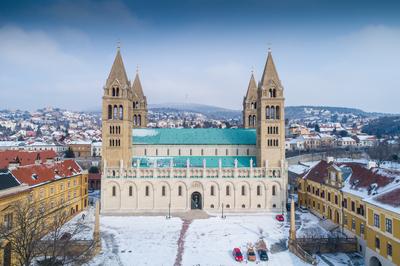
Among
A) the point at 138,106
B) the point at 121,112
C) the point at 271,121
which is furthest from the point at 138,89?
the point at 271,121

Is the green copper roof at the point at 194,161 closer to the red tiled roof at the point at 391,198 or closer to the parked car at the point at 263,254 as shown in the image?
the parked car at the point at 263,254

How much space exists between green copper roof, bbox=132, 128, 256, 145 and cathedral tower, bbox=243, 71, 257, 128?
662cm

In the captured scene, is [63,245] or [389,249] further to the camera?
[389,249]

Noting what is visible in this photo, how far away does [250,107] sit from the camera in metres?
85.8

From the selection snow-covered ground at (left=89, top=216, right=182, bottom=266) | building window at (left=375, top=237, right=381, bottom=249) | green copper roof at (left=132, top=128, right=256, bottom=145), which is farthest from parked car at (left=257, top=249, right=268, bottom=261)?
green copper roof at (left=132, top=128, right=256, bottom=145)

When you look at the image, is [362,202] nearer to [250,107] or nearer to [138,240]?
[138,240]

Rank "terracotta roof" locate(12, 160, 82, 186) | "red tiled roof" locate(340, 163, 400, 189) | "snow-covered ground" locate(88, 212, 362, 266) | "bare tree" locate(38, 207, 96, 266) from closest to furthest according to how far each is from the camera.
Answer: "bare tree" locate(38, 207, 96, 266), "snow-covered ground" locate(88, 212, 362, 266), "red tiled roof" locate(340, 163, 400, 189), "terracotta roof" locate(12, 160, 82, 186)

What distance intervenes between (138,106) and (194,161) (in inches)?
834

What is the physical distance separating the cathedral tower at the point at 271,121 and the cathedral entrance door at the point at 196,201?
1437 cm

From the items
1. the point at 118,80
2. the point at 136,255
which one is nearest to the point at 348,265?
the point at 136,255

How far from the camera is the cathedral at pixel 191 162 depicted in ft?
226

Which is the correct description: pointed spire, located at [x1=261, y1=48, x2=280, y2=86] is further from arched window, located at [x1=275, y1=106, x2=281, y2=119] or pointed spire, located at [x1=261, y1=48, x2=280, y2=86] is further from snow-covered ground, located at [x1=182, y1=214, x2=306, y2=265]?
snow-covered ground, located at [x1=182, y1=214, x2=306, y2=265]

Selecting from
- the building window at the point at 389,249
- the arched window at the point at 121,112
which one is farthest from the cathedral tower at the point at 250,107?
the building window at the point at 389,249

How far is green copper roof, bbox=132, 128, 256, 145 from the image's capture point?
250 ft
